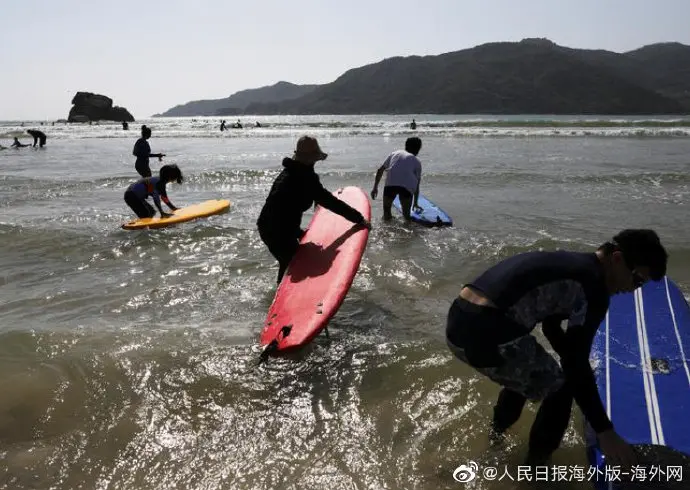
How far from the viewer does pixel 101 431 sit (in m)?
3.02

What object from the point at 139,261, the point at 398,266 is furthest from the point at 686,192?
the point at 139,261

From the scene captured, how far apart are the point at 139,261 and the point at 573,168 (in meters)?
13.1

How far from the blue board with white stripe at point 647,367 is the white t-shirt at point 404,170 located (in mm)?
4347

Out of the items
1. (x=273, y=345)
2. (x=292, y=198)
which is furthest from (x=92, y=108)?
(x=273, y=345)

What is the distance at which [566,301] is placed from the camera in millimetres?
2238

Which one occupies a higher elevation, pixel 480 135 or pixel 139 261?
pixel 480 135

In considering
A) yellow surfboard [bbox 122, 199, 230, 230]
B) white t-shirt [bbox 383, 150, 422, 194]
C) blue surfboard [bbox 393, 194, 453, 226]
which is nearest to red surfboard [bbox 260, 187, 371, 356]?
white t-shirt [bbox 383, 150, 422, 194]

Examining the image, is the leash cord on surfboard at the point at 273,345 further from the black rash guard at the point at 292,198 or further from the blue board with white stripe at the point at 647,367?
the blue board with white stripe at the point at 647,367

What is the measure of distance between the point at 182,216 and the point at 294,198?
15.3ft

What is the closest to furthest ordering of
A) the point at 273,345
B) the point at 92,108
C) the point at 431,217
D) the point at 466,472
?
1. the point at 466,472
2. the point at 273,345
3. the point at 431,217
4. the point at 92,108

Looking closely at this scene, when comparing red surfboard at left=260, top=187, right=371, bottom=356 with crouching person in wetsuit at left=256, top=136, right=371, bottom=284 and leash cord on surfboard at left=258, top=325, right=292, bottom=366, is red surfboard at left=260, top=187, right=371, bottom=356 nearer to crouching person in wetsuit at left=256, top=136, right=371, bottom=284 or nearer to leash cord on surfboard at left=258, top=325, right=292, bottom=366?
leash cord on surfboard at left=258, top=325, right=292, bottom=366

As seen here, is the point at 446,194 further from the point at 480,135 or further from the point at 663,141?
the point at 480,135

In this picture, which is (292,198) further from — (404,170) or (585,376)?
(404,170)

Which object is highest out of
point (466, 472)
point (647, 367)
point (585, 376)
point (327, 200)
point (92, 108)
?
point (92, 108)
